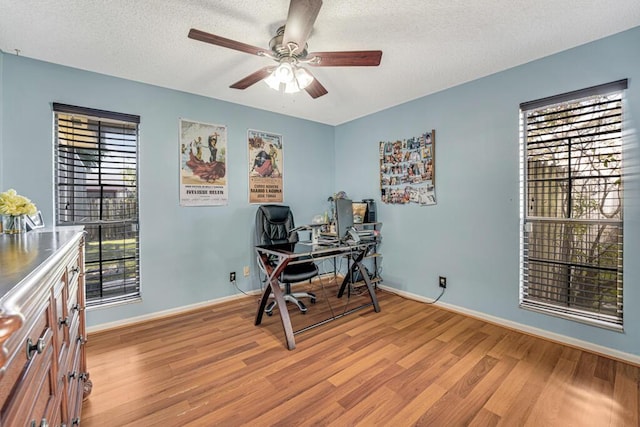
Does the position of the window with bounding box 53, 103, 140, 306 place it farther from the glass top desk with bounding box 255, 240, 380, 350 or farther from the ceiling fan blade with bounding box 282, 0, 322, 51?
the ceiling fan blade with bounding box 282, 0, 322, 51

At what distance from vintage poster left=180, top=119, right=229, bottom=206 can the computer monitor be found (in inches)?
60.1

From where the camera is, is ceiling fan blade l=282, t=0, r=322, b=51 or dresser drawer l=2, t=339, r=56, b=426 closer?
dresser drawer l=2, t=339, r=56, b=426

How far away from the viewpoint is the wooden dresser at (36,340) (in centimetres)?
50

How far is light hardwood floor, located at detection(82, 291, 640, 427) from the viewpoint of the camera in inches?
60.8

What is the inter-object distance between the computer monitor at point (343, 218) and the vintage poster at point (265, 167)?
141 centimetres

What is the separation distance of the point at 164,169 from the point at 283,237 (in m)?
1.46

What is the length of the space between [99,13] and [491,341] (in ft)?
12.4

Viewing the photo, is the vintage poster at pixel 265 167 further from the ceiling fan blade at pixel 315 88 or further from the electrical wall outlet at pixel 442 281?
the electrical wall outlet at pixel 442 281

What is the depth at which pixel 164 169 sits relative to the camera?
2.90 meters

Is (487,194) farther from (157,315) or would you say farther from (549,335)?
(157,315)

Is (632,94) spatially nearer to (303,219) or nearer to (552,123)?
(552,123)

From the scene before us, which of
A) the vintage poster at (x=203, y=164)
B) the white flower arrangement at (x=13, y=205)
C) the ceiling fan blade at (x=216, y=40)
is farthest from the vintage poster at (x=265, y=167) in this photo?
the white flower arrangement at (x=13, y=205)

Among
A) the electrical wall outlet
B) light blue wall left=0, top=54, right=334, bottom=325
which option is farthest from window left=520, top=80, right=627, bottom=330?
light blue wall left=0, top=54, right=334, bottom=325

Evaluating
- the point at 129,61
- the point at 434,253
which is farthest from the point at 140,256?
the point at 434,253
